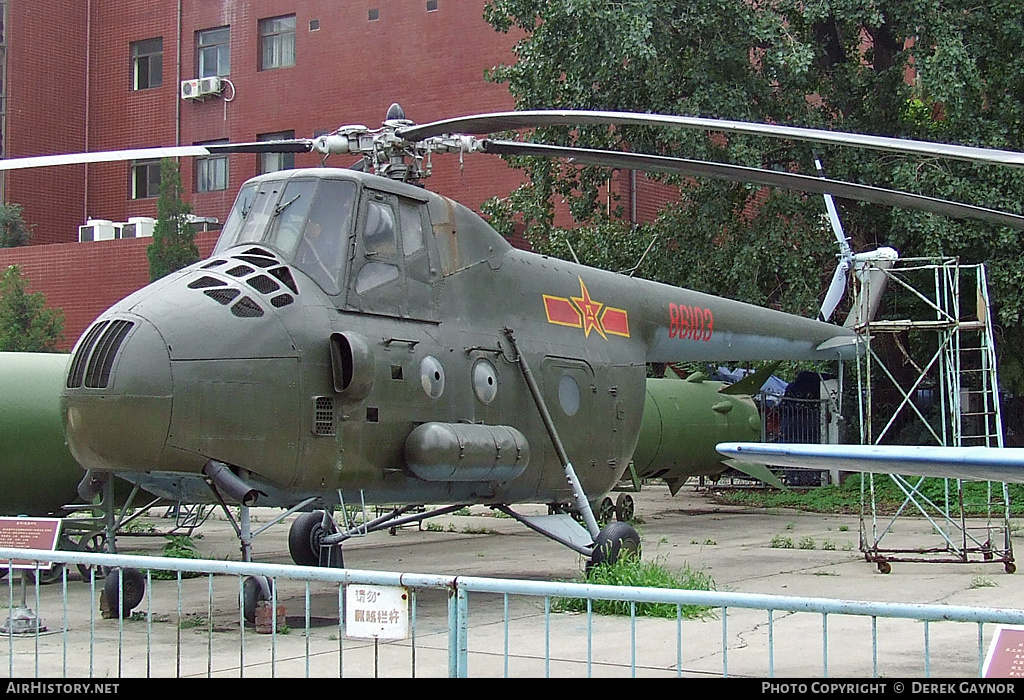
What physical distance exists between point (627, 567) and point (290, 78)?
86.1ft

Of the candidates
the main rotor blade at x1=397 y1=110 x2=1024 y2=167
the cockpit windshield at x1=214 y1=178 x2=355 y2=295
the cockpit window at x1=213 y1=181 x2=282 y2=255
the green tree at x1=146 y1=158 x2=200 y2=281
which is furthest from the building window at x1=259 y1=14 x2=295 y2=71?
the cockpit windshield at x1=214 y1=178 x2=355 y2=295

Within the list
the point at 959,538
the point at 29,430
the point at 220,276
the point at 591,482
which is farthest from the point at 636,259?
the point at 220,276

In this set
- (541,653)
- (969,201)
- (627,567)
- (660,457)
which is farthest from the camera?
(969,201)

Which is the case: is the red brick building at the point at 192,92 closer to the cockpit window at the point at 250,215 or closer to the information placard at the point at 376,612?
the cockpit window at the point at 250,215

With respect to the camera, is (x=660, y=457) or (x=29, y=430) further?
(x=660, y=457)

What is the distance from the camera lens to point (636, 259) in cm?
2280

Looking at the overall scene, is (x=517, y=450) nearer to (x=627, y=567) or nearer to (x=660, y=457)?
(x=627, y=567)

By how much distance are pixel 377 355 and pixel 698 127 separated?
116 inches

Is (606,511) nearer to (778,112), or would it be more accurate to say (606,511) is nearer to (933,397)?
(778,112)

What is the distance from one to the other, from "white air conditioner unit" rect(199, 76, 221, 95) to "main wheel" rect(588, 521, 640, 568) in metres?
26.7

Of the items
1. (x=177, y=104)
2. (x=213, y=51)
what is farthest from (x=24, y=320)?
(x=213, y=51)

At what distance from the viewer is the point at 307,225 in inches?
372

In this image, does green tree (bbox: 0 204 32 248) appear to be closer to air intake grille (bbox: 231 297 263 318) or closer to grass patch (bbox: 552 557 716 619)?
air intake grille (bbox: 231 297 263 318)

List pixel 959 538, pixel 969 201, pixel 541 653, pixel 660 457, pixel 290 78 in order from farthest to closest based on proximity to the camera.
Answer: pixel 290 78 < pixel 969 201 < pixel 660 457 < pixel 959 538 < pixel 541 653
